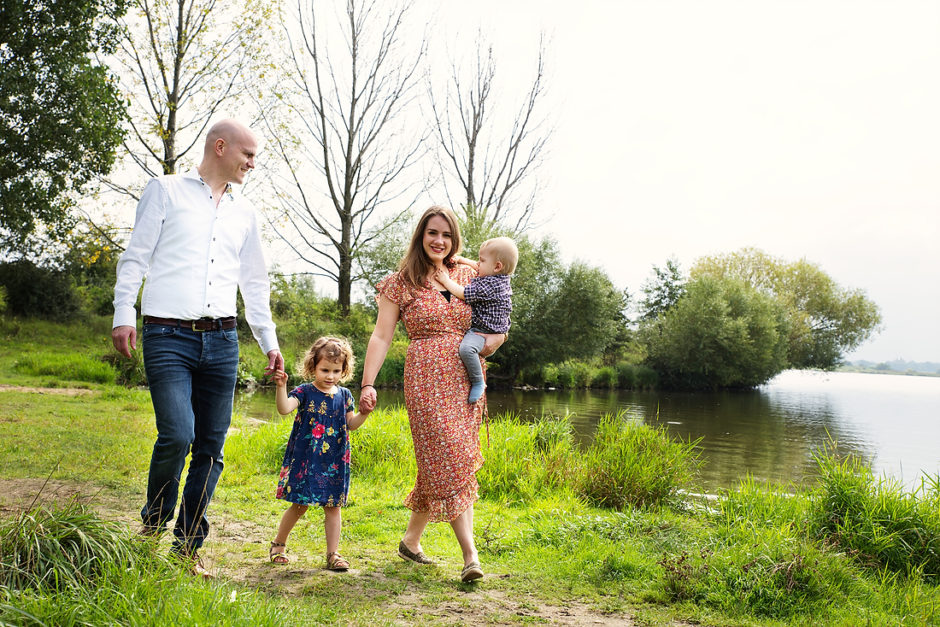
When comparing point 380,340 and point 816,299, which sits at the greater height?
point 816,299

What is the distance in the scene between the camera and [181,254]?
121 inches

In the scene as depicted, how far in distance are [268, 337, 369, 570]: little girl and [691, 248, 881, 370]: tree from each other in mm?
50912

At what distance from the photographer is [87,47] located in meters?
14.9

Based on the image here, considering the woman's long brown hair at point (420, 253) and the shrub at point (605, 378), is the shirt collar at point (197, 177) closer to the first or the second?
the woman's long brown hair at point (420, 253)

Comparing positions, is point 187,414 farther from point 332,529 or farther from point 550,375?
point 550,375

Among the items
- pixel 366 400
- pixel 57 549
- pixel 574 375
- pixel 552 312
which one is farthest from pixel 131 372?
pixel 574 375

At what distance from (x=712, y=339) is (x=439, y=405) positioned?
3531 centimetres

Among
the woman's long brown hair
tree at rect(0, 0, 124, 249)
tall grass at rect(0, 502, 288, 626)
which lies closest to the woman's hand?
the woman's long brown hair

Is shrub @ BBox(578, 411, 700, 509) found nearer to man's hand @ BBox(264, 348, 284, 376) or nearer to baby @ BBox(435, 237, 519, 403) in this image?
baby @ BBox(435, 237, 519, 403)

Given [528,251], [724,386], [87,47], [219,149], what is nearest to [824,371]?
[724,386]

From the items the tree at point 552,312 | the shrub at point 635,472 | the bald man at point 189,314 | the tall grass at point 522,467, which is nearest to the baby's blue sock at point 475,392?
the bald man at point 189,314

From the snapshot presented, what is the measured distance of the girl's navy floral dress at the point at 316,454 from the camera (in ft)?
12.1

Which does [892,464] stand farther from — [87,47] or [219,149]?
[87,47]

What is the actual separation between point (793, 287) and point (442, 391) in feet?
183
